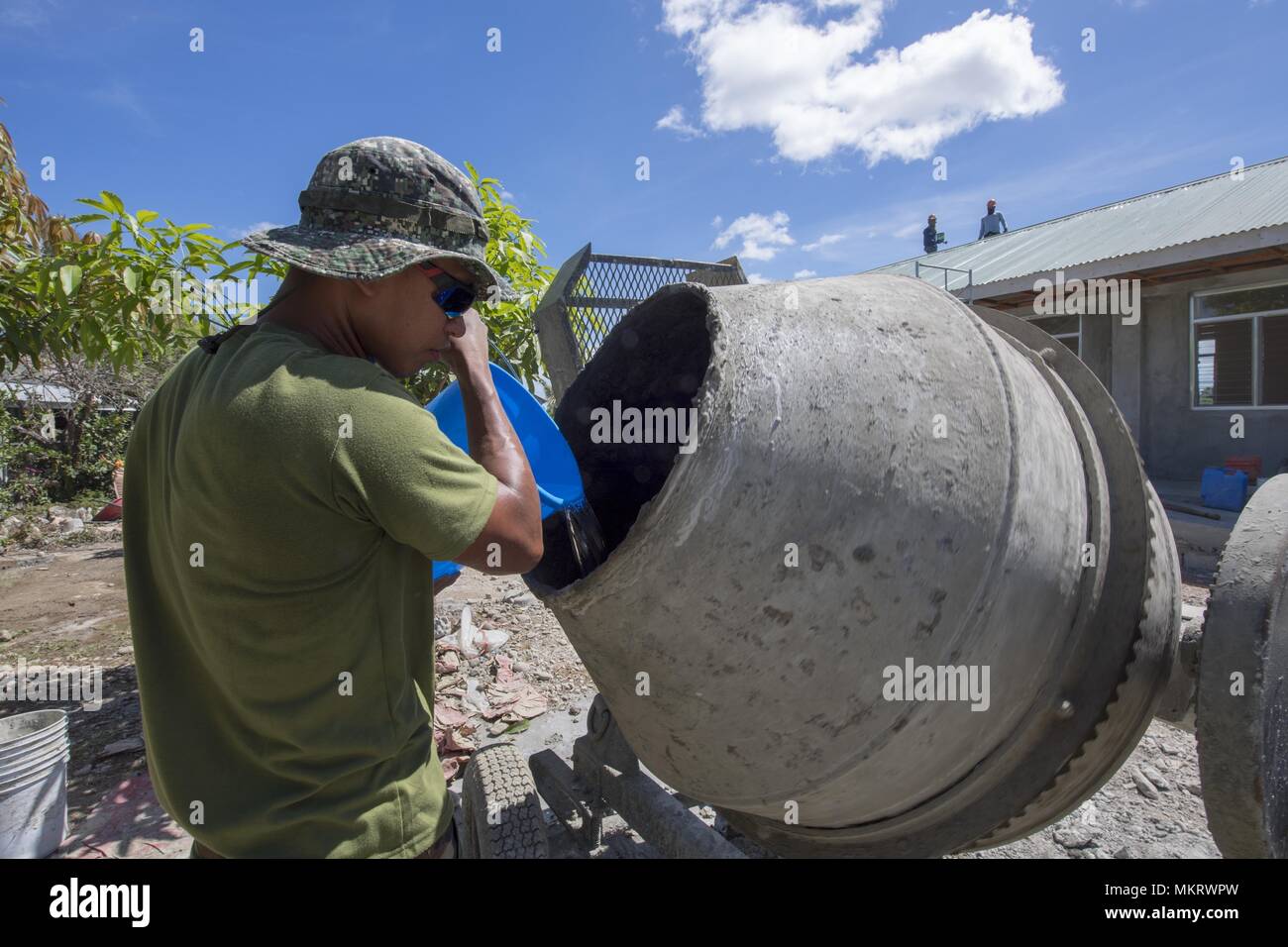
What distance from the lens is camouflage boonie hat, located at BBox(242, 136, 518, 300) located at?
1281 millimetres

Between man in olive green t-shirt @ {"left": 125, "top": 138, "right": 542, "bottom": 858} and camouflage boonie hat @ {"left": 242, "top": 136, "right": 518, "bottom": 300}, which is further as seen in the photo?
camouflage boonie hat @ {"left": 242, "top": 136, "right": 518, "bottom": 300}

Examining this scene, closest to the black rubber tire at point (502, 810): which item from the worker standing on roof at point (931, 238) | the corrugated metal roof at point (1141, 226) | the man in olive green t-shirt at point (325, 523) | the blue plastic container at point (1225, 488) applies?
the man in olive green t-shirt at point (325, 523)

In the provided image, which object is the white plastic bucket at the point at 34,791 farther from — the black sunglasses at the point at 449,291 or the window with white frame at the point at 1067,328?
the window with white frame at the point at 1067,328

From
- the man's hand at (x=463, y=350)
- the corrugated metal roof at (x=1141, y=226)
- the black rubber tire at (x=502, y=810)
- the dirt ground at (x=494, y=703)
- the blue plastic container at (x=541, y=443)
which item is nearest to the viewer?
the man's hand at (x=463, y=350)

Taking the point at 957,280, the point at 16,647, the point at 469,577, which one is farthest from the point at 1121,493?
the point at 957,280

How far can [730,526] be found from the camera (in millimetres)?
1419

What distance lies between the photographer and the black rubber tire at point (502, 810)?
2234mm

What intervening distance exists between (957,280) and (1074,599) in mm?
11700

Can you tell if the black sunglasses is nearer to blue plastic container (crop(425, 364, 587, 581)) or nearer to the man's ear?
the man's ear

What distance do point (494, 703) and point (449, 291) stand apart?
138 inches

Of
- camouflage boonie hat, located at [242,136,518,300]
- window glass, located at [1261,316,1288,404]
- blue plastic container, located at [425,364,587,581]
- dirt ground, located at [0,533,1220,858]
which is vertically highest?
window glass, located at [1261,316,1288,404]

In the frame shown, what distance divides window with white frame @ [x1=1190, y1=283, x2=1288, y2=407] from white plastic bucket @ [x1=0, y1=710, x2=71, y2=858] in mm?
12046

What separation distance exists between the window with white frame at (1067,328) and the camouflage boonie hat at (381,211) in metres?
11.7

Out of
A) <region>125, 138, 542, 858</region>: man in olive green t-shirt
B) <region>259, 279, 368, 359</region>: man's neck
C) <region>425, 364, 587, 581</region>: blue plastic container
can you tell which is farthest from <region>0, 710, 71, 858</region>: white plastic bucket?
<region>259, 279, 368, 359</region>: man's neck
